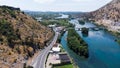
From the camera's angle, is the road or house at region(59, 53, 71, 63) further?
house at region(59, 53, 71, 63)

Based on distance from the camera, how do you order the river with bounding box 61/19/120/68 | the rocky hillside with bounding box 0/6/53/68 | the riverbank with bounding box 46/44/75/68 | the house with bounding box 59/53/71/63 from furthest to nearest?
the river with bounding box 61/19/120/68, the house with bounding box 59/53/71/63, the riverbank with bounding box 46/44/75/68, the rocky hillside with bounding box 0/6/53/68

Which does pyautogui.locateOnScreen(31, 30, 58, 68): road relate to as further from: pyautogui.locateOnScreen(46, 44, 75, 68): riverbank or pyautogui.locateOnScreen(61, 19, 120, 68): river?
pyautogui.locateOnScreen(61, 19, 120, 68): river

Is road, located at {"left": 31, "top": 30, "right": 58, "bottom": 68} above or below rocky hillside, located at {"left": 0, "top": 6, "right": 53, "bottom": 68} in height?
below

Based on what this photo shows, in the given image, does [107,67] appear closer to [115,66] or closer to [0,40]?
[115,66]

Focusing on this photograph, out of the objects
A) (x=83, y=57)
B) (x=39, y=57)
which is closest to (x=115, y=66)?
(x=83, y=57)

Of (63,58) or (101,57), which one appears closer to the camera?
(63,58)

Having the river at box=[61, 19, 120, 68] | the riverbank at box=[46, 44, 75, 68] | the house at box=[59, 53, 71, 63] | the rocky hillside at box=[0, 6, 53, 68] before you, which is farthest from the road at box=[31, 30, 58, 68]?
the river at box=[61, 19, 120, 68]

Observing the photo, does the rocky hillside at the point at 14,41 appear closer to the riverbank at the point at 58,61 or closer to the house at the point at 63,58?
the riverbank at the point at 58,61

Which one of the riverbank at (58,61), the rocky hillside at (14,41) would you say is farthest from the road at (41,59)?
the rocky hillside at (14,41)

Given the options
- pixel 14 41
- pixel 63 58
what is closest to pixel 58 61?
pixel 63 58

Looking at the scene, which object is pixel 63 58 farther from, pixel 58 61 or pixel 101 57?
pixel 101 57

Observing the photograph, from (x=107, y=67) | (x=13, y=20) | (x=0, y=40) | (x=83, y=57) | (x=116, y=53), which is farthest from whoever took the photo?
(x=13, y=20)
